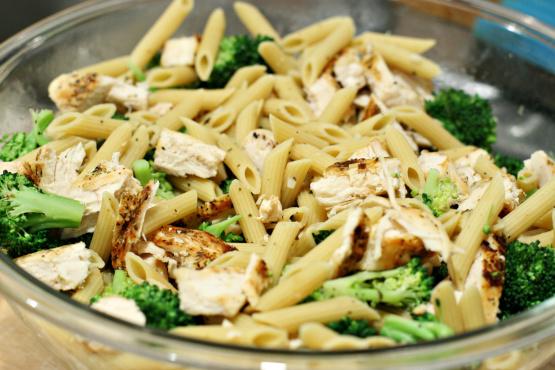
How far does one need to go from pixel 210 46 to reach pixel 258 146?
695mm

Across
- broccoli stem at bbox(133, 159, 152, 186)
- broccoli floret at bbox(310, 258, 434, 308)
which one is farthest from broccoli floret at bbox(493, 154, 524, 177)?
broccoli stem at bbox(133, 159, 152, 186)

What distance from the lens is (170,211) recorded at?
1918mm

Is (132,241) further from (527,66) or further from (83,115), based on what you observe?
(527,66)

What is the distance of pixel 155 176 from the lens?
2098mm

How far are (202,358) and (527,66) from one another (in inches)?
79.1

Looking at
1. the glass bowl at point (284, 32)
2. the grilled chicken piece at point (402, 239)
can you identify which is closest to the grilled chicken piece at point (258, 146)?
the grilled chicken piece at point (402, 239)

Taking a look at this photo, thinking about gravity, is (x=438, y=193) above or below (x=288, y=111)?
below

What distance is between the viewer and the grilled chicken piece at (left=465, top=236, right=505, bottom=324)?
1672mm

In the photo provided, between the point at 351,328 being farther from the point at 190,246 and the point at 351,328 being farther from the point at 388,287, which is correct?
the point at 190,246

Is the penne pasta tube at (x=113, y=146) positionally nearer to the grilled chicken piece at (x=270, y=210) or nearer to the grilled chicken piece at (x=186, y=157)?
the grilled chicken piece at (x=186, y=157)

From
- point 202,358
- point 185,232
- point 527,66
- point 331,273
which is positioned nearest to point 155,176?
point 185,232

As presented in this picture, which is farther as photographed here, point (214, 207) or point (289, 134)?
point (289, 134)

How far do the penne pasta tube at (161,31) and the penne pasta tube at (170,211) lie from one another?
96cm

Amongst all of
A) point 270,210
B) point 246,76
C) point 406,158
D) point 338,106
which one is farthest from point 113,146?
point 406,158
